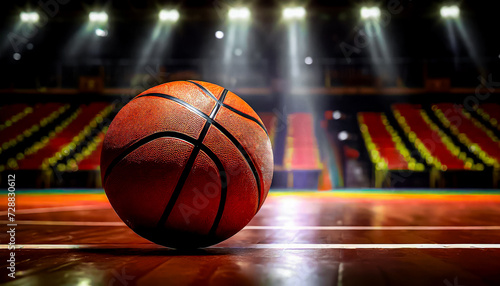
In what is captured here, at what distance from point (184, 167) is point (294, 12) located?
33.9 ft

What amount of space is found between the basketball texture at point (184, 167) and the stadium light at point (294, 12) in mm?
9855

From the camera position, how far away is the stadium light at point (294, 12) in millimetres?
11234

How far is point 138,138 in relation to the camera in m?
2.03

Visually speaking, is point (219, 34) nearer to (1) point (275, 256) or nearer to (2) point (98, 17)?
(2) point (98, 17)

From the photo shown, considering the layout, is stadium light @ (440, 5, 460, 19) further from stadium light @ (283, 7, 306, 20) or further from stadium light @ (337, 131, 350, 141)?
stadium light @ (337, 131, 350, 141)

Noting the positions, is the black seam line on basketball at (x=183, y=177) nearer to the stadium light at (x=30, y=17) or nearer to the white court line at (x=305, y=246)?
the white court line at (x=305, y=246)

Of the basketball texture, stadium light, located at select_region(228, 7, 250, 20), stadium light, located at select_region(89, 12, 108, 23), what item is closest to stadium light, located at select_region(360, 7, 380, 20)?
stadium light, located at select_region(228, 7, 250, 20)

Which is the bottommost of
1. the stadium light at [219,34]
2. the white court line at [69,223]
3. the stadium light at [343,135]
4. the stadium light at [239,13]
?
the white court line at [69,223]

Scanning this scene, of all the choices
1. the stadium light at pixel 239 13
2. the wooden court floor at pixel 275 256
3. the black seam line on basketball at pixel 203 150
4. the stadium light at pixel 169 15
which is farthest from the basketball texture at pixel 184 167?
the stadium light at pixel 169 15

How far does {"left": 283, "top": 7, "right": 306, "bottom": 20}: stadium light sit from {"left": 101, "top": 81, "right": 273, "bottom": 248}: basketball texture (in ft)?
32.3

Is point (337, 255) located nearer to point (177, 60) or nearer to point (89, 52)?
point (177, 60)

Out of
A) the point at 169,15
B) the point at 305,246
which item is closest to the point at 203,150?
the point at 305,246

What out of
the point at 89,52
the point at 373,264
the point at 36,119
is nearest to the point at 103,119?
the point at 36,119

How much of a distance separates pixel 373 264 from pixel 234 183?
791mm
